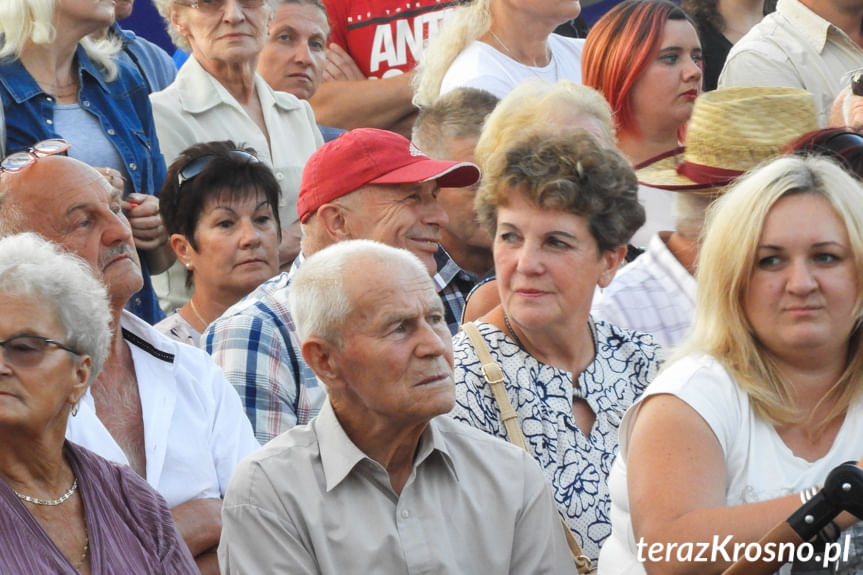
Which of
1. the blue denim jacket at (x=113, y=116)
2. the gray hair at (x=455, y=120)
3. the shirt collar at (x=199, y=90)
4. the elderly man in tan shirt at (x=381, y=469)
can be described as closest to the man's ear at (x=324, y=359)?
the elderly man in tan shirt at (x=381, y=469)

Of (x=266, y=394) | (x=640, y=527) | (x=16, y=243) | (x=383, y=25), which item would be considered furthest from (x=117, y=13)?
(x=640, y=527)

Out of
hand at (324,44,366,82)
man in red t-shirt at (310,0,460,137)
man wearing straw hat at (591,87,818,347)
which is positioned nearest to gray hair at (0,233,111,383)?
man wearing straw hat at (591,87,818,347)

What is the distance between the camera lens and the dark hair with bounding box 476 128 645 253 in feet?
14.5

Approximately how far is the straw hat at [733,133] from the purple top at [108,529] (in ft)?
7.35

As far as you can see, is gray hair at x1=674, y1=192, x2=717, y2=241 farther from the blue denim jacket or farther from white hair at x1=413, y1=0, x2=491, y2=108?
the blue denim jacket

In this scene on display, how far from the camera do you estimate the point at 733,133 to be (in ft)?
16.8

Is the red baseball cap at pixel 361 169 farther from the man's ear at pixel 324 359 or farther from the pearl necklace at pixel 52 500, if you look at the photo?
the pearl necklace at pixel 52 500

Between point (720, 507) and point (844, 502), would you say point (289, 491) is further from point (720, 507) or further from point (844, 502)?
point (844, 502)

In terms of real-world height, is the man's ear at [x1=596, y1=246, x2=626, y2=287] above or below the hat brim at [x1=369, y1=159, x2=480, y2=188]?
below

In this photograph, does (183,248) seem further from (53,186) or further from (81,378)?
(81,378)

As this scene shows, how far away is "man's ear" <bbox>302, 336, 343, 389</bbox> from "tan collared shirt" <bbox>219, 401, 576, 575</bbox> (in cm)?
8

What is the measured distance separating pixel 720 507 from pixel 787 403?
38cm

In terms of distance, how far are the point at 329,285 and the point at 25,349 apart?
29.5 inches

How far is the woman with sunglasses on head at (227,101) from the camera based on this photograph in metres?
6.01
